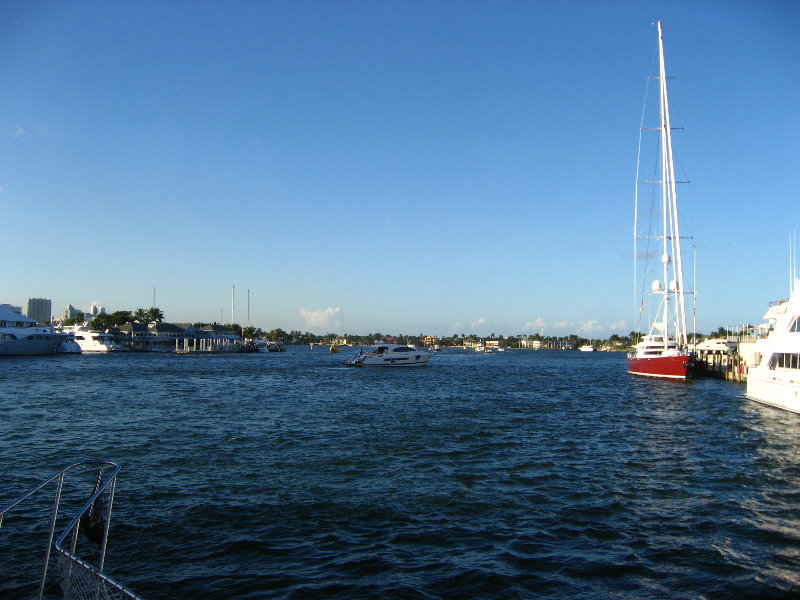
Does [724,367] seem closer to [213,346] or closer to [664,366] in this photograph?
[664,366]

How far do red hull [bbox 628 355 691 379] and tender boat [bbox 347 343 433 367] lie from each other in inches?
1297

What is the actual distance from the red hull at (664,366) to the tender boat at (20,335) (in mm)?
106128

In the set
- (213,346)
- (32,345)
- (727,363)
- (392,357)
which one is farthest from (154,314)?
(727,363)

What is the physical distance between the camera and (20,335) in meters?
102

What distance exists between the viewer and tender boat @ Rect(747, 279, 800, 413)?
103 feet

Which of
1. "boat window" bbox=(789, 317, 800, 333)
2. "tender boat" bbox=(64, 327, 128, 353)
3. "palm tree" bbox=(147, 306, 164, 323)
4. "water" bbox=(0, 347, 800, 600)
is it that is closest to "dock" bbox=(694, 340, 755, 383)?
"boat window" bbox=(789, 317, 800, 333)

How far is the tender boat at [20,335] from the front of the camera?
9962 centimetres

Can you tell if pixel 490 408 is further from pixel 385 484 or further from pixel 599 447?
pixel 385 484

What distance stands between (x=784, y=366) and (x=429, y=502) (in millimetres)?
30299

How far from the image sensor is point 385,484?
15695mm

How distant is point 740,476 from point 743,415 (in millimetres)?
16655

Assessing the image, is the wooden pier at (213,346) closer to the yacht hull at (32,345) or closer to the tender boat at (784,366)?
the yacht hull at (32,345)

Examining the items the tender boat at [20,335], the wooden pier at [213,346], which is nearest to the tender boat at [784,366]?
the tender boat at [20,335]

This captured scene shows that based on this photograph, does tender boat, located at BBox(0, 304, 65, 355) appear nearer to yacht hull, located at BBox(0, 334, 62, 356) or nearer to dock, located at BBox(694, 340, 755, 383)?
yacht hull, located at BBox(0, 334, 62, 356)
